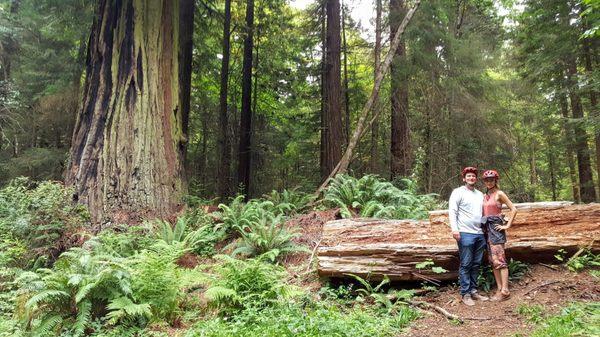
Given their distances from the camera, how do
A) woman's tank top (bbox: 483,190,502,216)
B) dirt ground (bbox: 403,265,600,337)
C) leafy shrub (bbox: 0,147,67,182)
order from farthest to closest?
1. leafy shrub (bbox: 0,147,67,182)
2. woman's tank top (bbox: 483,190,502,216)
3. dirt ground (bbox: 403,265,600,337)

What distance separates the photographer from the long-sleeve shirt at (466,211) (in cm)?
538

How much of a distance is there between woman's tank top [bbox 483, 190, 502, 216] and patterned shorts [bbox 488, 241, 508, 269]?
442 millimetres

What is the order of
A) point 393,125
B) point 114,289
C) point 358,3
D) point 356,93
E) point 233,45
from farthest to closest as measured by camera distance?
point 233,45 → point 356,93 → point 358,3 → point 393,125 → point 114,289

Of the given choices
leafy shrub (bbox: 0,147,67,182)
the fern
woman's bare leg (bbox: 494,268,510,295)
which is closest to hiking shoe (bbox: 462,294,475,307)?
woman's bare leg (bbox: 494,268,510,295)

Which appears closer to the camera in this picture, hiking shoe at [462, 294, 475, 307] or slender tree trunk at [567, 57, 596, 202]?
hiking shoe at [462, 294, 475, 307]

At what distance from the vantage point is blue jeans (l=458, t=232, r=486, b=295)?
5137 mm

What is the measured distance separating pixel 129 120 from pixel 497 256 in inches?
287

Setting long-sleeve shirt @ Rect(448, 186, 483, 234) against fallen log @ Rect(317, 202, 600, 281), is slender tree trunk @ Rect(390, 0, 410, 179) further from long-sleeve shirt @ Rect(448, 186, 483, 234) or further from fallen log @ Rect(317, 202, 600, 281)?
long-sleeve shirt @ Rect(448, 186, 483, 234)

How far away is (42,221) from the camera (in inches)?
254

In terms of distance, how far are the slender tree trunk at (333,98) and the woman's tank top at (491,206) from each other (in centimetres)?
665

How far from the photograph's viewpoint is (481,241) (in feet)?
17.6

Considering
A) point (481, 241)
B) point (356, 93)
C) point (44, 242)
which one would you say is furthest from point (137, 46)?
point (356, 93)

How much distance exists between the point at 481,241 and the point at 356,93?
12408 millimetres

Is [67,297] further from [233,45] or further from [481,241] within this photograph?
[233,45]
